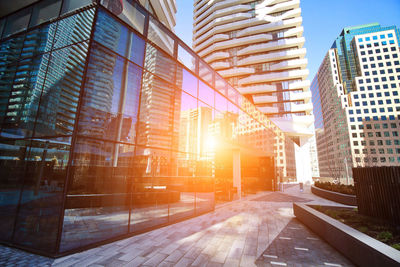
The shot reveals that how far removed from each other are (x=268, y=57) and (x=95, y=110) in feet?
172

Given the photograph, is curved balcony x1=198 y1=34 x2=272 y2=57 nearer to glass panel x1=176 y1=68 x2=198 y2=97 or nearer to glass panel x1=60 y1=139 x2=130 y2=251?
glass panel x1=176 y1=68 x2=198 y2=97

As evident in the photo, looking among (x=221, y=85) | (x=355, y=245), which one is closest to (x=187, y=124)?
(x=221, y=85)

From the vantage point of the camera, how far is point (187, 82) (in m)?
9.98

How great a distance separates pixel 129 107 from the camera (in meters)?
11.3

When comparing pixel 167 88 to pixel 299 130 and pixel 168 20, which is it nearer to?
pixel 168 20

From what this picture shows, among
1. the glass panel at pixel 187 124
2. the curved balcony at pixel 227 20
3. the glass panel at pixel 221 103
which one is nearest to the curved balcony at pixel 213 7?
the curved balcony at pixel 227 20

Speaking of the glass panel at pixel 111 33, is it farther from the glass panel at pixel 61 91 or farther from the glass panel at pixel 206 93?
the glass panel at pixel 206 93

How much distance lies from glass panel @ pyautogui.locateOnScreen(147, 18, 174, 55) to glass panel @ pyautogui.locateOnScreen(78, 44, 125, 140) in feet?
6.51

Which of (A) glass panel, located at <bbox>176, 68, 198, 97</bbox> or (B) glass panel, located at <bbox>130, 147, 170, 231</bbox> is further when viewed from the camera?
(B) glass panel, located at <bbox>130, 147, 170, 231</bbox>

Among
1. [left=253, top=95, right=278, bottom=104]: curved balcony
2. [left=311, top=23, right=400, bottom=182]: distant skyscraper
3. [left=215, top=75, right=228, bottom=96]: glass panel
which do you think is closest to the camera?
[left=215, top=75, right=228, bottom=96]: glass panel

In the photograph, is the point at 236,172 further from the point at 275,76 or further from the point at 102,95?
the point at 275,76

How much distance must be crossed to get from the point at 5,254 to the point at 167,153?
5734mm

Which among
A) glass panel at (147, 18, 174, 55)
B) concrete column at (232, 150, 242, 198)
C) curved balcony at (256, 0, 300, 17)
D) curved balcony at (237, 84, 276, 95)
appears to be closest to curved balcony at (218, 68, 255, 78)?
curved balcony at (237, 84, 276, 95)

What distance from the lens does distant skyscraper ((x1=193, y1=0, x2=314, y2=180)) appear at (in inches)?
1769
